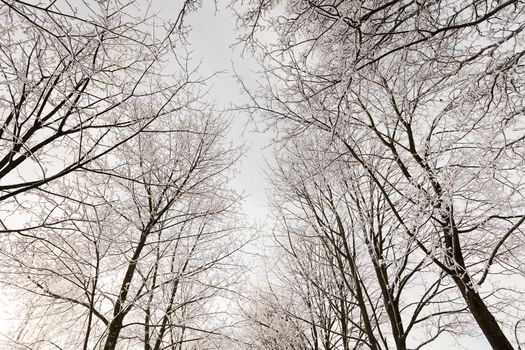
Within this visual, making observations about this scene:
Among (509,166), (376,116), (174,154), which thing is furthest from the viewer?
(174,154)

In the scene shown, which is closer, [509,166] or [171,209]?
[509,166]

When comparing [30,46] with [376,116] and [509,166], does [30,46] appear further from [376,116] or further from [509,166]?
[509,166]

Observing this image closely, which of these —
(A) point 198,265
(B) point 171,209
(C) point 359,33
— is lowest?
(C) point 359,33

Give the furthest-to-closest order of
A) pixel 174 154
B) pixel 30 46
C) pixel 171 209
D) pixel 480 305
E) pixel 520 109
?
1. pixel 174 154
2. pixel 171 209
3. pixel 30 46
4. pixel 480 305
5. pixel 520 109

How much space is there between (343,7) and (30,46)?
2893 millimetres

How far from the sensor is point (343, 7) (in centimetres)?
237

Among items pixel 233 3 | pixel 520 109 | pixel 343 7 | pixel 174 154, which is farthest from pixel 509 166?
pixel 174 154

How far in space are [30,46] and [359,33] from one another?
9.82 ft

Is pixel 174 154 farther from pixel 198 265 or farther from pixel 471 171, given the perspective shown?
pixel 471 171

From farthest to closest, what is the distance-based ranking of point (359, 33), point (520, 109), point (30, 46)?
point (30, 46)
point (359, 33)
point (520, 109)

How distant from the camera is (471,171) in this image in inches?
88.9

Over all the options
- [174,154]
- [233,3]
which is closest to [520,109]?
[233,3]

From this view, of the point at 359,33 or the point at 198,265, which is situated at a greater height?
the point at 198,265

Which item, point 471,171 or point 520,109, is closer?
point 520,109
